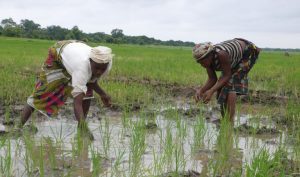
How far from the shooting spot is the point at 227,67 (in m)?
3.96

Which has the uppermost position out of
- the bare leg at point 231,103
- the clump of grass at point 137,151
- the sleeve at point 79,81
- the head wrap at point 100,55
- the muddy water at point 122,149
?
the head wrap at point 100,55

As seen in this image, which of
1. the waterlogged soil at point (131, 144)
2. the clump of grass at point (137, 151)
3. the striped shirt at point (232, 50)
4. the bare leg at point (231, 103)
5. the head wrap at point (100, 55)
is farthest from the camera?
the bare leg at point (231, 103)

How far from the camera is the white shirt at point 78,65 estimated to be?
11.4 ft

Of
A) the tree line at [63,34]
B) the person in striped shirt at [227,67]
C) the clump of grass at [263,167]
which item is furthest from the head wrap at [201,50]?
the tree line at [63,34]

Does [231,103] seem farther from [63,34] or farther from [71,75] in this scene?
[63,34]

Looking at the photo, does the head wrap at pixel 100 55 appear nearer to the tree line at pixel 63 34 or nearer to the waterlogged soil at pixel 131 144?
the waterlogged soil at pixel 131 144

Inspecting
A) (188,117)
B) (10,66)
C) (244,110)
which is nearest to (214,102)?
(244,110)

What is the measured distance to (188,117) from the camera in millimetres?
5129

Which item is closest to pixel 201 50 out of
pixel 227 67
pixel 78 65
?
pixel 227 67

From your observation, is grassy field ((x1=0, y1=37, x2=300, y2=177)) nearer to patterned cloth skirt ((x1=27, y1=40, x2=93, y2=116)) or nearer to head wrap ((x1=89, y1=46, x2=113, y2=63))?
patterned cloth skirt ((x1=27, y1=40, x2=93, y2=116))

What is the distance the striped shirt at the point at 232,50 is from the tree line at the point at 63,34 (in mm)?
31127

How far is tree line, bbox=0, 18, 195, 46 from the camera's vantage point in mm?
42919

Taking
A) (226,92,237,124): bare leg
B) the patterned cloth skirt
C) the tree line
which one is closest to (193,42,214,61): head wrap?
(226,92,237,124): bare leg

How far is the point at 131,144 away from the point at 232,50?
A: 1.51 meters
